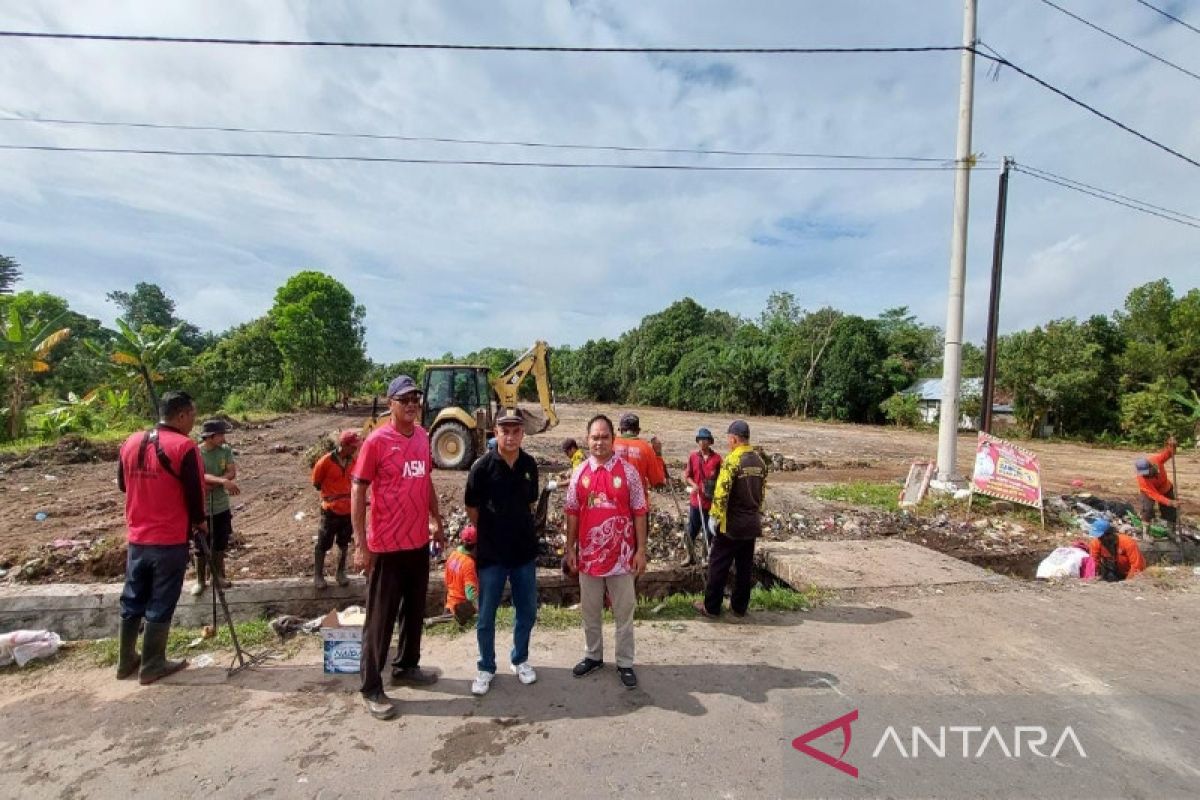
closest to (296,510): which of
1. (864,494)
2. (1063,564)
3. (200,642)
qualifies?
(200,642)

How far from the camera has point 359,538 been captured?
3.13 metres

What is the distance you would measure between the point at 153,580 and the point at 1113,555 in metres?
8.97

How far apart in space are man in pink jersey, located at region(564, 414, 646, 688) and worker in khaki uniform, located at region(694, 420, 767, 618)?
1.11 m

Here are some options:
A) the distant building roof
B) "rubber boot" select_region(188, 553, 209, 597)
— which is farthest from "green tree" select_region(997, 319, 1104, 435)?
"rubber boot" select_region(188, 553, 209, 597)

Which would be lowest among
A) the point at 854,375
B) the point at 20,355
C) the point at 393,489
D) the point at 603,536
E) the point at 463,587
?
the point at 463,587

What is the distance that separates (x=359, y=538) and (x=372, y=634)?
0.54 meters

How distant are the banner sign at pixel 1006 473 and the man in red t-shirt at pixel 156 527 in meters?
10.1

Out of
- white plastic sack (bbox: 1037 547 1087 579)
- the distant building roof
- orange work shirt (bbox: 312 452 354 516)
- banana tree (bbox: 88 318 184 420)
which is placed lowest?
white plastic sack (bbox: 1037 547 1087 579)

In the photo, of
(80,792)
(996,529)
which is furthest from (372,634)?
(996,529)

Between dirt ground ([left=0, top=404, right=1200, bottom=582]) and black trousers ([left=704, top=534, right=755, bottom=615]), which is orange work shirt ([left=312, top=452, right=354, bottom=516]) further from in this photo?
black trousers ([left=704, top=534, right=755, bottom=615])

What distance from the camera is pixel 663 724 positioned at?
3078 mm

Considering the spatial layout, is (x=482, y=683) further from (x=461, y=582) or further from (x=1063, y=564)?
(x=1063, y=564)

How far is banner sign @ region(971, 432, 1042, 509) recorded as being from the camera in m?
8.83

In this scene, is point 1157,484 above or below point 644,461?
below
